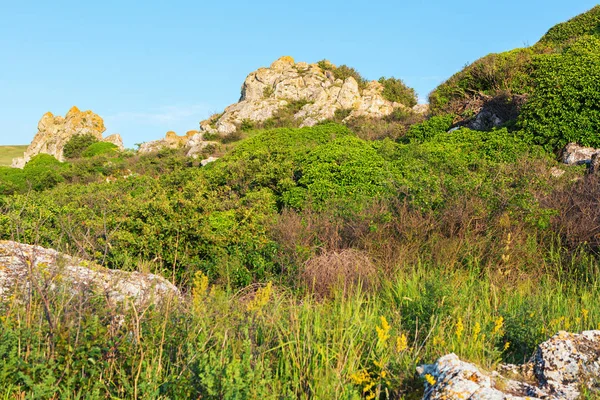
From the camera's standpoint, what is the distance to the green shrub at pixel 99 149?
34281 millimetres

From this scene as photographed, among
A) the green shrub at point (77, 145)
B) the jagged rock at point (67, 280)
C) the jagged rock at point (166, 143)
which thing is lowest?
the jagged rock at point (67, 280)

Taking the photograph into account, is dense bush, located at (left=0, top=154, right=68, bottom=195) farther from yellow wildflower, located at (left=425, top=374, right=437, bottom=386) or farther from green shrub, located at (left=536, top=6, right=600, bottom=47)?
yellow wildflower, located at (left=425, top=374, right=437, bottom=386)

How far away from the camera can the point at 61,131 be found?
4034 centimetres

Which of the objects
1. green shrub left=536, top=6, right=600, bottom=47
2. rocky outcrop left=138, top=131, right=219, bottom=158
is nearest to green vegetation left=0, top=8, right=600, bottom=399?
green shrub left=536, top=6, right=600, bottom=47

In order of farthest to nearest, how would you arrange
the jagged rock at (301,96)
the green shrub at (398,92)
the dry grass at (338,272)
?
1. the green shrub at (398,92)
2. the jagged rock at (301,96)
3. the dry grass at (338,272)

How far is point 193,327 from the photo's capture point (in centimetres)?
379

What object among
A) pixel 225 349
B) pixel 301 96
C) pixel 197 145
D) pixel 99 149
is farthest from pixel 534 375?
pixel 99 149

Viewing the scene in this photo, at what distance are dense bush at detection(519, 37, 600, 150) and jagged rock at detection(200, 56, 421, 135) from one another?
16351mm

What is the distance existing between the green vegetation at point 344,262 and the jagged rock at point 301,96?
13434 mm

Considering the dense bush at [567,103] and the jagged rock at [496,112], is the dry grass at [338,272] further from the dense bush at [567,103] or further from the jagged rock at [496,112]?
the jagged rock at [496,112]

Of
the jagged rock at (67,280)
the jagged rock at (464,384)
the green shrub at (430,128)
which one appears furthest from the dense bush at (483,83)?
the jagged rock at (464,384)

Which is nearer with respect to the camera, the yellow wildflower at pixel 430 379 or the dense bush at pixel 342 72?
the yellow wildflower at pixel 430 379

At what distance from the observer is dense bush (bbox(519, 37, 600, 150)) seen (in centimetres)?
1202

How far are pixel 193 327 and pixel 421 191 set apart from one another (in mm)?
5072
